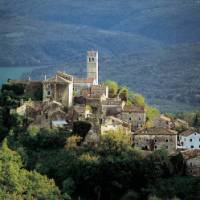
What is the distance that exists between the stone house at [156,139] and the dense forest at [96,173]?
3.47ft

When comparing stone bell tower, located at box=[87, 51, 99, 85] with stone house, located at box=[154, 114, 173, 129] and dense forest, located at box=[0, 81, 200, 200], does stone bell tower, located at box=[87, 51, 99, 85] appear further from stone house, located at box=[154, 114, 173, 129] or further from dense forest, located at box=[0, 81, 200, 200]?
dense forest, located at box=[0, 81, 200, 200]

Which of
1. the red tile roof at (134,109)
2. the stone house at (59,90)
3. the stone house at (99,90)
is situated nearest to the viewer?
the red tile roof at (134,109)

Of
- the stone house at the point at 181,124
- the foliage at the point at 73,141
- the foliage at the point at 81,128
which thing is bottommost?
the foliage at the point at 73,141

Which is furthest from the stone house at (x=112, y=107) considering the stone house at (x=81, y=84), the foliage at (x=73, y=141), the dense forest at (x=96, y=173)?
the foliage at (x=73, y=141)

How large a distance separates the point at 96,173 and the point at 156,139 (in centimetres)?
500

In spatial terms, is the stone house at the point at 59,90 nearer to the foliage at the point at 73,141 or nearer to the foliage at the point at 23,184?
the foliage at the point at 73,141

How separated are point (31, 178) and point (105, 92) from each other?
12.9 m

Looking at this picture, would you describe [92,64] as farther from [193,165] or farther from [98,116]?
[193,165]

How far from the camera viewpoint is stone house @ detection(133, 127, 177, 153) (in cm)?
5488

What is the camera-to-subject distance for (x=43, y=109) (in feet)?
197

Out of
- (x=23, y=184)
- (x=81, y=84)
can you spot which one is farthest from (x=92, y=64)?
(x=23, y=184)

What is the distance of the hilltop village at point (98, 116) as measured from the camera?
55.0m

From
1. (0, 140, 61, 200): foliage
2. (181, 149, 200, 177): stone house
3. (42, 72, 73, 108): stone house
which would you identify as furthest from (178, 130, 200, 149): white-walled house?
(42, 72, 73, 108): stone house

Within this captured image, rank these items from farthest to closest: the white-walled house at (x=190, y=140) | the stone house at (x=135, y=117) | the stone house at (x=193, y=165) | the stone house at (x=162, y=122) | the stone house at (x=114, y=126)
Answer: the stone house at (x=135, y=117) < the stone house at (x=162, y=122) < the stone house at (x=114, y=126) < the white-walled house at (x=190, y=140) < the stone house at (x=193, y=165)
